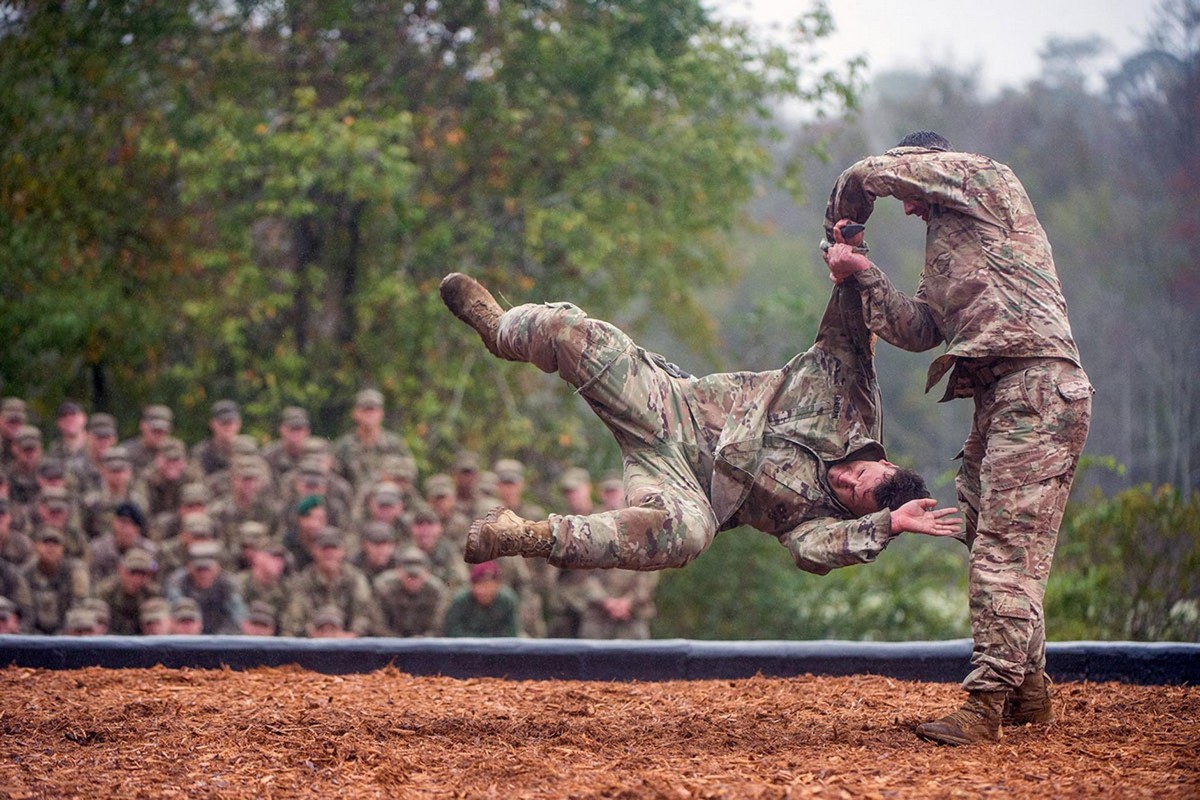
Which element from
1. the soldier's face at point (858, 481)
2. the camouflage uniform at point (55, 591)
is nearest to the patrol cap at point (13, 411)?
the camouflage uniform at point (55, 591)

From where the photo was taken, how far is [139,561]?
9.23 m

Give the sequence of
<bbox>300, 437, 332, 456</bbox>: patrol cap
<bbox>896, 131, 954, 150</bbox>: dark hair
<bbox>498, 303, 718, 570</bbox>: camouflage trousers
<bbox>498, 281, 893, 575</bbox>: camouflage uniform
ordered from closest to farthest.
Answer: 1. <bbox>498, 303, 718, 570</bbox>: camouflage trousers
2. <bbox>896, 131, 954, 150</bbox>: dark hair
3. <bbox>498, 281, 893, 575</bbox>: camouflage uniform
4. <bbox>300, 437, 332, 456</bbox>: patrol cap

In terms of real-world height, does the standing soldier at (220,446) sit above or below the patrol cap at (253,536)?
above

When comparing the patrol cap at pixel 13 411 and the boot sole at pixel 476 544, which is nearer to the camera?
the boot sole at pixel 476 544

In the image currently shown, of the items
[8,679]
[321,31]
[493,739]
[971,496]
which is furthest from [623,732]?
[321,31]

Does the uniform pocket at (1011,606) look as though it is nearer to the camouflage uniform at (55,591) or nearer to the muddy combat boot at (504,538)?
the muddy combat boot at (504,538)

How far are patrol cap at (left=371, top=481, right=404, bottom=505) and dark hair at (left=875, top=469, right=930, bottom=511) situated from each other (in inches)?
208

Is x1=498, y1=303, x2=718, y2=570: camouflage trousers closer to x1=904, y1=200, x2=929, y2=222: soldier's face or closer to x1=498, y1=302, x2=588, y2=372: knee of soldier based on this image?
x1=498, y1=302, x2=588, y2=372: knee of soldier

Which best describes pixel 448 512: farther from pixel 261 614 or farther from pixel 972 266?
pixel 972 266

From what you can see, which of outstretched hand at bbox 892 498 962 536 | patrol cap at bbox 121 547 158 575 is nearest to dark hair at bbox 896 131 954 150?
outstretched hand at bbox 892 498 962 536

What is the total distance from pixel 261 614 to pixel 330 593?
Result: 52 cm

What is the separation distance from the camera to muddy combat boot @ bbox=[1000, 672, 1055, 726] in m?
5.14

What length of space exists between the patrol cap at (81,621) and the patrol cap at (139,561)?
0.42m

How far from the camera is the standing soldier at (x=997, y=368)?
486 centimetres
